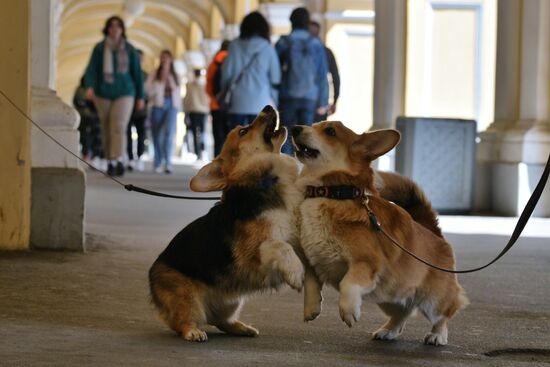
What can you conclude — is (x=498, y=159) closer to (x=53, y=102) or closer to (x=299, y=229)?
(x=53, y=102)

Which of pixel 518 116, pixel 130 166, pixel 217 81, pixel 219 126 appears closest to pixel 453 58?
pixel 518 116


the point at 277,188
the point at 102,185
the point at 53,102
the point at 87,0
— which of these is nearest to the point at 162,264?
the point at 277,188

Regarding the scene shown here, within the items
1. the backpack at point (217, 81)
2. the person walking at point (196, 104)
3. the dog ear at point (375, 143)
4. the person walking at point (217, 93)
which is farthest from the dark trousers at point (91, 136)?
the dog ear at point (375, 143)

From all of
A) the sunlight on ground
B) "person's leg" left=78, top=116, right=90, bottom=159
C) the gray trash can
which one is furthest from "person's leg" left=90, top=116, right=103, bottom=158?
the sunlight on ground

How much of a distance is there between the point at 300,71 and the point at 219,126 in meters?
1.59

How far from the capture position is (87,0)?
3900cm

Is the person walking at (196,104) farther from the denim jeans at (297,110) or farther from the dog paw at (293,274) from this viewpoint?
the dog paw at (293,274)

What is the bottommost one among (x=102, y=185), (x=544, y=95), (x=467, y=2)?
(x=102, y=185)

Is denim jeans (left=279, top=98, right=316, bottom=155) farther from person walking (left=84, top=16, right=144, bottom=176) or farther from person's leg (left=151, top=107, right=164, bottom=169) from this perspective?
person's leg (left=151, top=107, right=164, bottom=169)

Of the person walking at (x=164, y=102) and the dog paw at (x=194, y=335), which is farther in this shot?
the person walking at (x=164, y=102)

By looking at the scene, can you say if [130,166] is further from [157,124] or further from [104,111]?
[104,111]

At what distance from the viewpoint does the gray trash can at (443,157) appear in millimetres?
12539

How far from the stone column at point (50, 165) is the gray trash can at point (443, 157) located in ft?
16.2

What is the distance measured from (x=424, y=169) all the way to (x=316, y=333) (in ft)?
24.4
